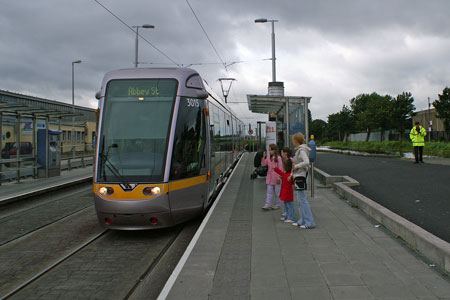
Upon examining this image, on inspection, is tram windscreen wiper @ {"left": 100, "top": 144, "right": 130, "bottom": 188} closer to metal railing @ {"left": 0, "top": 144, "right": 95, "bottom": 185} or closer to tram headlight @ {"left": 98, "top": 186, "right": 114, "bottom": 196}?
tram headlight @ {"left": 98, "top": 186, "right": 114, "bottom": 196}

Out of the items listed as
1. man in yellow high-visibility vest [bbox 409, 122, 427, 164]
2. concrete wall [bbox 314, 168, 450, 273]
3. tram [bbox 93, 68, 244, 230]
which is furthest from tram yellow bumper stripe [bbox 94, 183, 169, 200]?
man in yellow high-visibility vest [bbox 409, 122, 427, 164]

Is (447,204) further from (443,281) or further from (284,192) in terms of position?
(443,281)

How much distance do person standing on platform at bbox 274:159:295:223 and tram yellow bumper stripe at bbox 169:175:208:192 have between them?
59.0 inches

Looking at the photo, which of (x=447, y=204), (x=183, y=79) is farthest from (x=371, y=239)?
(x=183, y=79)

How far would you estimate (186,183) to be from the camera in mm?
6617

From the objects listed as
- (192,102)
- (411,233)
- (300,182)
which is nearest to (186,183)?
(192,102)

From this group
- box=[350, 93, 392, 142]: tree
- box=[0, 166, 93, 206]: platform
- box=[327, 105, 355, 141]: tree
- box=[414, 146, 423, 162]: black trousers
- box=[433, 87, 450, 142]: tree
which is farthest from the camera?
box=[327, 105, 355, 141]: tree

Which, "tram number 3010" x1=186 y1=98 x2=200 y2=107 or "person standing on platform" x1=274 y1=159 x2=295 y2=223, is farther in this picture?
"tram number 3010" x1=186 y1=98 x2=200 y2=107

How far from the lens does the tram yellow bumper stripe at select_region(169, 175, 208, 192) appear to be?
630cm

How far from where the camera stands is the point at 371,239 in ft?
18.5

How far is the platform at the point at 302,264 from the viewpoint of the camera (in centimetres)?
384

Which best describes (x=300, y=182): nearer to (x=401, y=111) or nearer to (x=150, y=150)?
(x=150, y=150)

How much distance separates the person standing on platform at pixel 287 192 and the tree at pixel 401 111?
157 feet

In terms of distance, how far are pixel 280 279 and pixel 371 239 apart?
2192mm
